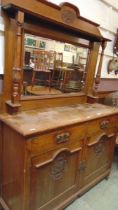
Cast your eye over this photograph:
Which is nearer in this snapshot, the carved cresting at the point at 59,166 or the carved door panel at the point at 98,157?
the carved cresting at the point at 59,166

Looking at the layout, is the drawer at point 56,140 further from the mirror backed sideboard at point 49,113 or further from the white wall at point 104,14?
the white wall at point 104,14

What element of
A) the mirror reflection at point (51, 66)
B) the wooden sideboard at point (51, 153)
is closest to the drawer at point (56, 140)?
the wooden sideboard at point (51, 153)

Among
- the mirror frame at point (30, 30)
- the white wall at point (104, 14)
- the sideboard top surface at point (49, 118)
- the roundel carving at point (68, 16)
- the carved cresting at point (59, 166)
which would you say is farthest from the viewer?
the white wall at point (104, 14)

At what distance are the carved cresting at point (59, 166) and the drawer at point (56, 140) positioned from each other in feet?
0.33

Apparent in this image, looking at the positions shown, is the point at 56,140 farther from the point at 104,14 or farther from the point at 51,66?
the point at 104,14

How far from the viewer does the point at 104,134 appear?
6.09ft

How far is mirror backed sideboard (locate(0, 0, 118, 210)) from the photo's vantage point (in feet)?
4.24

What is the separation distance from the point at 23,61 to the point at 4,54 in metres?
0.15

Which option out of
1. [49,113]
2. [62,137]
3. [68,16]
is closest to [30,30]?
[68,16]

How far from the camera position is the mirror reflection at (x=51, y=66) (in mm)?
1535

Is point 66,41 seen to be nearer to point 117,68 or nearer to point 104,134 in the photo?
point 104,134

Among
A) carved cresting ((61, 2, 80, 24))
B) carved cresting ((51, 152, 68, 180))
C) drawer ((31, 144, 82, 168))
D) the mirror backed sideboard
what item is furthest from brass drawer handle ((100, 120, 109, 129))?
carved cresting ((61, 2, 80, 24))

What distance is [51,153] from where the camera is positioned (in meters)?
1.36

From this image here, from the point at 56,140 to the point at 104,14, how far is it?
169 centimetres
